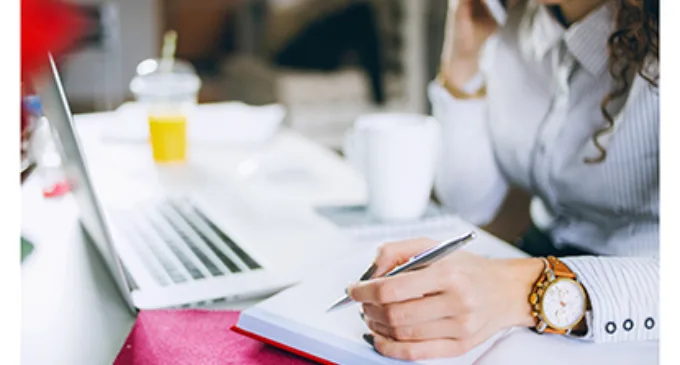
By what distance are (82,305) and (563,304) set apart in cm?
41

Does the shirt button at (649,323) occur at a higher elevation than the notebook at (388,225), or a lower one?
higher

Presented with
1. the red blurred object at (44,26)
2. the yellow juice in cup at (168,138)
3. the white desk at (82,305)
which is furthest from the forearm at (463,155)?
the red blurred object at (44,26)

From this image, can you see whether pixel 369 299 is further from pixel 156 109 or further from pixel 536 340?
pixel 156 109

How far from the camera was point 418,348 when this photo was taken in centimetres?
51

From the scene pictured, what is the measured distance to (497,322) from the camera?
55 cm

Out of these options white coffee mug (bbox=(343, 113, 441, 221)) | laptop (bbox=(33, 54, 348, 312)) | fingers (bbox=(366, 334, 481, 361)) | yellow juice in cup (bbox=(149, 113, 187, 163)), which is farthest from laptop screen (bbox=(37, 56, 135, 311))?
yellow juice in cup (bbox=(149, 113, 187, 163))

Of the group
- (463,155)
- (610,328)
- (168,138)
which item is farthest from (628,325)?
(168,138)

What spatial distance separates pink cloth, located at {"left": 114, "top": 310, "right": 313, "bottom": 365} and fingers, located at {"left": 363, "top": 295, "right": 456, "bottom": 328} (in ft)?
0.24

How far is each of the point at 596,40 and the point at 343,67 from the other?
299cm

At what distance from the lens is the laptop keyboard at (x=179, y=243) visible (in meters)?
0.71

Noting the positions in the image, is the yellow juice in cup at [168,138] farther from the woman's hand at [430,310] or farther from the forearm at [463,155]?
the woman's hand at [430,310]

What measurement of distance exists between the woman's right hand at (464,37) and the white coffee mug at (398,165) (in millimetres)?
244

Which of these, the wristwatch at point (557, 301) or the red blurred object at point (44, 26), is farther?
the wristwatch at point (557, 301)

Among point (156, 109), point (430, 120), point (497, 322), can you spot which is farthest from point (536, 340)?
point (156, 109)
